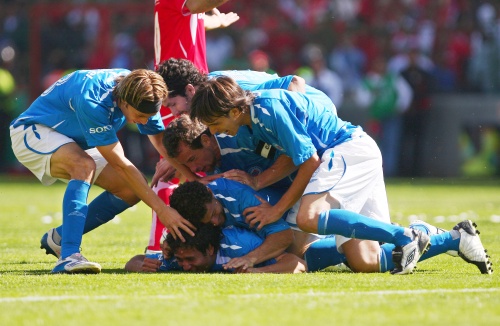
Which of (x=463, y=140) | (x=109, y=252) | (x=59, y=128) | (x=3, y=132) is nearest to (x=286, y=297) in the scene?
(x=59, y=128)

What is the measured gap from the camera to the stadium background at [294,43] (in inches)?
779

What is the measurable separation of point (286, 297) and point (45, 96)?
3130 mm

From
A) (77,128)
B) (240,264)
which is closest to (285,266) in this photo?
(240,264)

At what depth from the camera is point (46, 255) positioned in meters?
8.33

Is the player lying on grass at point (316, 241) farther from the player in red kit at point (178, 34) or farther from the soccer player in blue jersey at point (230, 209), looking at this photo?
the player in red kit at point (178, 34)

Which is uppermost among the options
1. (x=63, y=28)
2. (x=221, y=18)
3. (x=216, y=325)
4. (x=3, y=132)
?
(x=221, y=18)

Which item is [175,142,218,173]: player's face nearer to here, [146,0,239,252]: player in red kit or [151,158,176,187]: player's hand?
[151,158,176,187]: player's hand

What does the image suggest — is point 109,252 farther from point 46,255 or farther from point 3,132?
point 3,132

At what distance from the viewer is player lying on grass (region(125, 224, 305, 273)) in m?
6.80

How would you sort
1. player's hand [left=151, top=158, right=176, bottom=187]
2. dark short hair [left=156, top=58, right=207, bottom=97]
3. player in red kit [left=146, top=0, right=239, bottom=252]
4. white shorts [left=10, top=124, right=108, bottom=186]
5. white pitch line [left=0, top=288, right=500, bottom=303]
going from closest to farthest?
white pitch line [left=0, top=288, right=500, bottom=303] → white shorts [left=10, top=124, right=108, bottom=186] → dark short hair [left=156, top=58, right=207, bottom=97] → player's hand [left=151, top=158, right=176, bottom=187] → player in red kit [left=146, top=0, right=239, bottom=252]

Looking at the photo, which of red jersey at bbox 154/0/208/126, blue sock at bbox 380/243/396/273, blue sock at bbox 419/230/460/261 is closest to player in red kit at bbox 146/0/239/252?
red jersey at bbox 154/0/208/126

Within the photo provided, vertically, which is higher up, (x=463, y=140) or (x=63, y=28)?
(x=63, y=28)

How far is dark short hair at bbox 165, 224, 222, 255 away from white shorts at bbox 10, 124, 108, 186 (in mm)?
1001

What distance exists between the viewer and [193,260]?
690 centimetres
